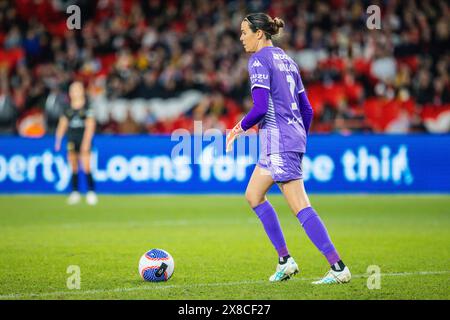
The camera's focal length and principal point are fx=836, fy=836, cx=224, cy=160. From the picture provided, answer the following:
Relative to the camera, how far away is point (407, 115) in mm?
20156

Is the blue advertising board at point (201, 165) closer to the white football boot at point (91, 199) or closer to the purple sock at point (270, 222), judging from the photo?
the white football boot at point (91, 199)

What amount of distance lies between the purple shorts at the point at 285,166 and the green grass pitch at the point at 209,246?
0.93 m

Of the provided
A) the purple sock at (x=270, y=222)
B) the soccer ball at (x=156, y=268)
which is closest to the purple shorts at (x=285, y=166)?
the purple sock at (x=270, y=222)

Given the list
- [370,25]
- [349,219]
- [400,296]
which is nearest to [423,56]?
[370,25]

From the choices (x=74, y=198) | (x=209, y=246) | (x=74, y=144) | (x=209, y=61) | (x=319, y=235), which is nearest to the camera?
(x=319, y=235)

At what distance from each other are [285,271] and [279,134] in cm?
122

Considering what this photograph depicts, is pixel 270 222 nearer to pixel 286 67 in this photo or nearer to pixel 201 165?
pixel 286 67

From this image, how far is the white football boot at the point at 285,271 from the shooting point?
24.2ft

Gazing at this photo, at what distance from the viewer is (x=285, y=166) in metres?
7.11

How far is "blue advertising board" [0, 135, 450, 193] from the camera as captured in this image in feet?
59.3

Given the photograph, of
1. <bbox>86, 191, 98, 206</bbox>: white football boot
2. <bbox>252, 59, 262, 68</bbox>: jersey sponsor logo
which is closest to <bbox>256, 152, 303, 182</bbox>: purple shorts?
<bbox>252, 59, 262, 68</bbox>: jersey sponsor logo

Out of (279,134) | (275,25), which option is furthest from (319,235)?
(275,25)

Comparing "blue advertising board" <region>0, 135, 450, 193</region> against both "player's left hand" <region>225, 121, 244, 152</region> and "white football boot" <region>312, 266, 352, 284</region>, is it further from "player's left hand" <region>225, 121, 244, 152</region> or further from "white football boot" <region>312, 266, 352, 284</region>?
"white football boot" <region>312, 266, 352, 284</region>
